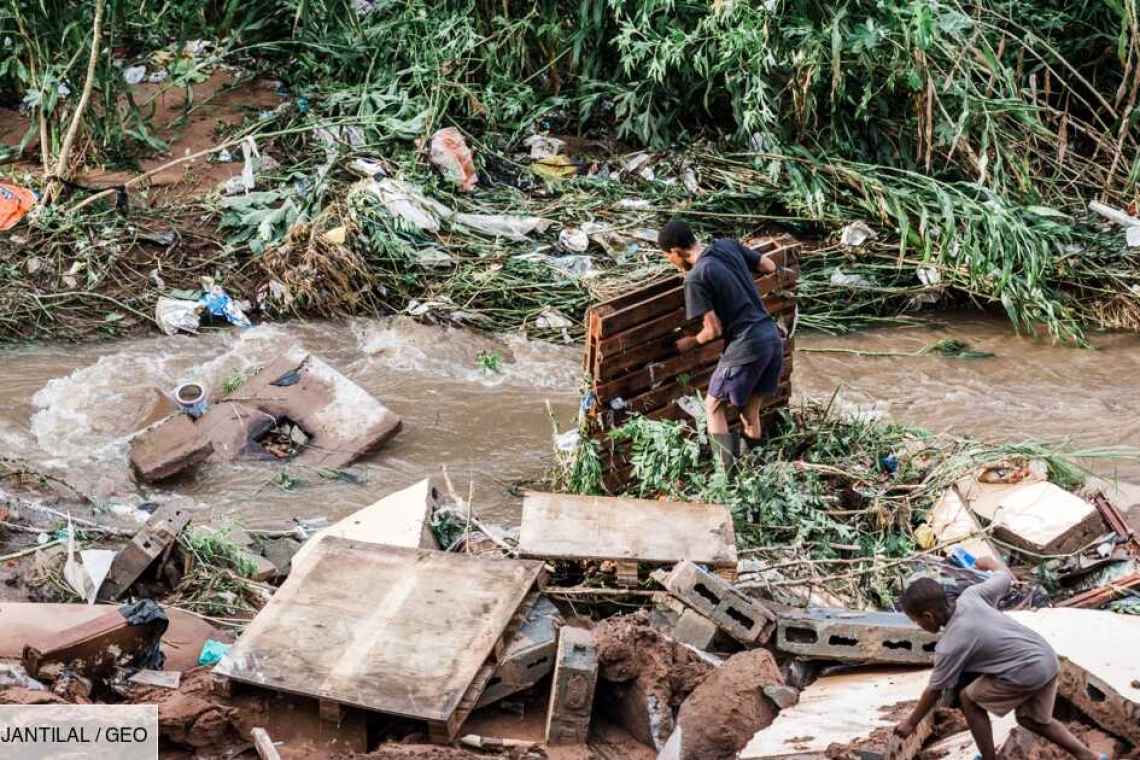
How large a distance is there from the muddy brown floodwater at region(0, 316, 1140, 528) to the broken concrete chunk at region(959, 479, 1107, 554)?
1.23 metres

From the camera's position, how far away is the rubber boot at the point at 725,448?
5.38 meters

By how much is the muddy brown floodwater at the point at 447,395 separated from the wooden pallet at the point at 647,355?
86 cm

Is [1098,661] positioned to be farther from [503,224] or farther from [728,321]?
[503,224]

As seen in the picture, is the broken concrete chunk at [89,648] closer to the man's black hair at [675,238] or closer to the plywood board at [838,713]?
the plywood board at [838,713]

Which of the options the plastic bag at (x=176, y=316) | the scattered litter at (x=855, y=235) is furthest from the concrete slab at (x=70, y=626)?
the scattered litter at (x=855, y=235)

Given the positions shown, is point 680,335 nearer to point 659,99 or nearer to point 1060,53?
point 659,99

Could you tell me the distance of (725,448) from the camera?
17.8ft

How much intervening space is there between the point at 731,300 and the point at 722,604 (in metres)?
1.42

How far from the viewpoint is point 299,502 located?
6051 millimetres

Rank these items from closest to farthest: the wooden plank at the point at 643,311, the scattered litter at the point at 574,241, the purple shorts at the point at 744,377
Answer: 1. the wooden plank at the point at 643,311
2. the purple shorts at the point at 744,377
3. the scattered litter at the point at 574,241

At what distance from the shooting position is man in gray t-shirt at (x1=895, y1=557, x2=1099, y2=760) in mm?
3416

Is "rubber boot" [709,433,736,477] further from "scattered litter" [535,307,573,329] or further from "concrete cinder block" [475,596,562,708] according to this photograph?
"scattered litter" [535,307,573,329]

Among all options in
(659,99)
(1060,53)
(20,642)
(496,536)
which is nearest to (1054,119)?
(1060,53)

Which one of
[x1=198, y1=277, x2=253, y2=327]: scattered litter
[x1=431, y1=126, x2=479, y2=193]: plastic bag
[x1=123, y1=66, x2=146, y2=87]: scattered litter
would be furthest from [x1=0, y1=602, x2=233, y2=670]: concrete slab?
[x1=123, y1=66, x2=146, y2=87]: scattered litter
